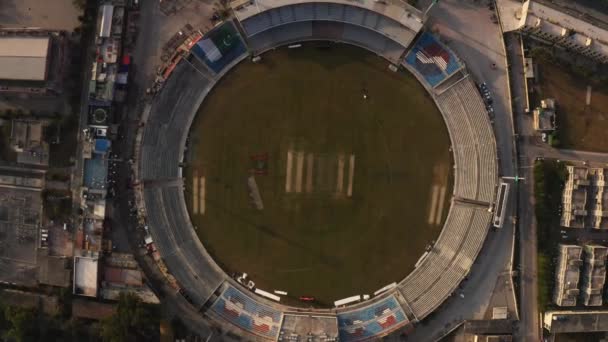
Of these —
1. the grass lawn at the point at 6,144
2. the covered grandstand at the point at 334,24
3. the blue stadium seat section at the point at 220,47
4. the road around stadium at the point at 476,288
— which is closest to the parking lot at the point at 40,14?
the grass lawn at the point at 6,144

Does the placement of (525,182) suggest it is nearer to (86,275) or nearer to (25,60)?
(86,275)

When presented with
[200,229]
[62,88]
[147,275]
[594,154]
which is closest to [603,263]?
[594,154]

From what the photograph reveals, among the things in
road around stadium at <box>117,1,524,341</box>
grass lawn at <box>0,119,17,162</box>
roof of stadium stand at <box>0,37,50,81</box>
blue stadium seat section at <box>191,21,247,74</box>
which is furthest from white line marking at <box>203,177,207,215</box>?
road around stadium at <box>117,1,524,341</box>

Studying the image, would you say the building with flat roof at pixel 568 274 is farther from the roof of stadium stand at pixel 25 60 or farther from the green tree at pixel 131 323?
the roof of stadium stand at pixel 25 60

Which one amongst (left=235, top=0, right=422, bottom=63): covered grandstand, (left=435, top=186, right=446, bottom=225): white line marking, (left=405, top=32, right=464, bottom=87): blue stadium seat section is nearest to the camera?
(left=235, top=0, right=422, bottom=63): covered grandstand

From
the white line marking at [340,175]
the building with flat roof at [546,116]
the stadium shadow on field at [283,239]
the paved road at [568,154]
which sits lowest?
the stadium shadow on field at [283,239]

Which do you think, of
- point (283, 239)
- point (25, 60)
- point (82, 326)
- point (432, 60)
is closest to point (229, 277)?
point (283, 239)

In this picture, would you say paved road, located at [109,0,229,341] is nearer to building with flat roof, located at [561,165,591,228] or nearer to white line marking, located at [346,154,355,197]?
white line marking, located at [346,154,355,197]
